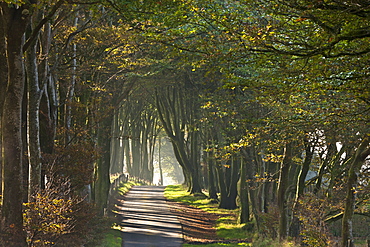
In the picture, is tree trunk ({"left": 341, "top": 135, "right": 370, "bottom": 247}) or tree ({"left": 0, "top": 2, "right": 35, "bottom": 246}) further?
tree trunk ({"left": 341, "top": 135, "right": 370, "bottom": 247})

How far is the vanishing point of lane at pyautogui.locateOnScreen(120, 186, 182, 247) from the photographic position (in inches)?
747

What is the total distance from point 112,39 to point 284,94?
767cm

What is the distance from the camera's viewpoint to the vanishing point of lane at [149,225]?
747 inches

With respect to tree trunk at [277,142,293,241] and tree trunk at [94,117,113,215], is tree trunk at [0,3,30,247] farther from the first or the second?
tree trunk at [94,117,113,215]

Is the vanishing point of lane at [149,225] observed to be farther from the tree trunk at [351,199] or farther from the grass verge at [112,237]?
the tree trunk at [351,199]

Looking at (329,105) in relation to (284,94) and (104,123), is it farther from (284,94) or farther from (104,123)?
(104,123)

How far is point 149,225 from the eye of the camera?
23.7m

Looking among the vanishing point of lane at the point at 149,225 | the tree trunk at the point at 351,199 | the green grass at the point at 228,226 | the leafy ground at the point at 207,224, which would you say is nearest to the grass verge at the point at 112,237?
the vanishing point of lane at the point at 149,225

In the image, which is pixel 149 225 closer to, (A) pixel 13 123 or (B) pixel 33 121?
(B) pixel 33 121

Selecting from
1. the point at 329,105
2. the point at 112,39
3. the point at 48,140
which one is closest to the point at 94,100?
the point at 112,39

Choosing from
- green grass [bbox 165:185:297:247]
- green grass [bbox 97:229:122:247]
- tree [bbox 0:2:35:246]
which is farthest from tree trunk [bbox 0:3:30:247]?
green grass [bbox 165:185:297:247]

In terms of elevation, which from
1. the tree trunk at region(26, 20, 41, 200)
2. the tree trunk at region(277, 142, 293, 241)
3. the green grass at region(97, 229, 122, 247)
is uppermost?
the tree trunk at region(26, 20, 41, 200)

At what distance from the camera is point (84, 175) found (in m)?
14.8

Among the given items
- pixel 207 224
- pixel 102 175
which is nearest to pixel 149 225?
pixel 102 175
